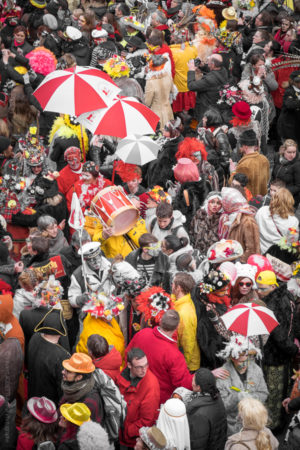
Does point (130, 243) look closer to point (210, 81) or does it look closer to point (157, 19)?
point (210, 81)

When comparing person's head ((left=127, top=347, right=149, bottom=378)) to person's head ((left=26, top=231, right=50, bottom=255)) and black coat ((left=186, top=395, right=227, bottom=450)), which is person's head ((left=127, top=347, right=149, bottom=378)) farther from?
person's head ((left=26, top=231, right=50, bottom=255))

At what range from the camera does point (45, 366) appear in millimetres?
5223

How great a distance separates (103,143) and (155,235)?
8.44 feet

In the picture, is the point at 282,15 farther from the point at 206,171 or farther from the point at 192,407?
the point at 192,407

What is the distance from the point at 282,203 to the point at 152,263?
1594 millimetres

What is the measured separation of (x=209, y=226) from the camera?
7.18 metres

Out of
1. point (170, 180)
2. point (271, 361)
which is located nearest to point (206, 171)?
point (170, 180)

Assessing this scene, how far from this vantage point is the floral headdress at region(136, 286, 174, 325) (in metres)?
5.59

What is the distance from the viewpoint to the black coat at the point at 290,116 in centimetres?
946

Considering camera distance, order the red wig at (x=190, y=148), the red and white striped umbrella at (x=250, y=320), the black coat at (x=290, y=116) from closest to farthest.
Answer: the red and white striped umbrella at (x=250, y=320) → the red wig at (x=190, y=148) → the black coat at (x=290, y=116)

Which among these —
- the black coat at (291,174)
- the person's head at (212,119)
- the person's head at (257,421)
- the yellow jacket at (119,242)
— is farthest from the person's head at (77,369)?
the person's head at (212,119)

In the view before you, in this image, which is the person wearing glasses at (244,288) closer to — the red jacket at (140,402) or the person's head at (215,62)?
the red jacket at (140,402)

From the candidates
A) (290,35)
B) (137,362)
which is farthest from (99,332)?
(290,35)

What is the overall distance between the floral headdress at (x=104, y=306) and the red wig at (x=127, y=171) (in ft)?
7.45
